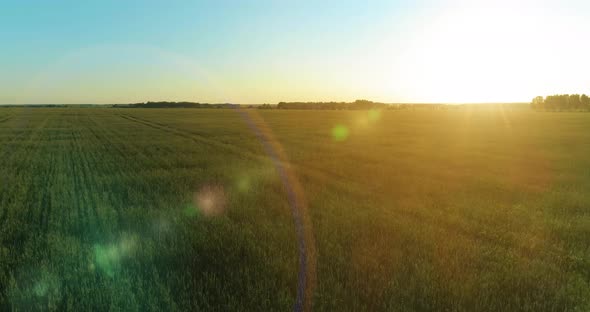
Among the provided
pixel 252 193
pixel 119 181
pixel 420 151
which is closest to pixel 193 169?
pixel 119 181

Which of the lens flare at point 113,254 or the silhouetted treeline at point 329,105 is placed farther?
the silhouetted treeline at point 329,105

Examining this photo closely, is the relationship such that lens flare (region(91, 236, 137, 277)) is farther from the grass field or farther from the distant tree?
the distant tree

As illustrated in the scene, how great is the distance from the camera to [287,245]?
6.07 m

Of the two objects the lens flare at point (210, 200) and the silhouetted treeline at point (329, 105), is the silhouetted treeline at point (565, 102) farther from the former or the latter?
the lens flare at point (210, 200)

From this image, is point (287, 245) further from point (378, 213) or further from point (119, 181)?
point (119, 181)

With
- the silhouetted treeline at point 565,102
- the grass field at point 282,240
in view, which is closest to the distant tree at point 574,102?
the silhouetted treeline at point 565,102

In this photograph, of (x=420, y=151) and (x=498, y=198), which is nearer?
(x=498, y=198)

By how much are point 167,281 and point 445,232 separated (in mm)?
5317

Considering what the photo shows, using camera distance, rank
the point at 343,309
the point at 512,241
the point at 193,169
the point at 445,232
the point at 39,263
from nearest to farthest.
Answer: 1. the point at 343,309
2. the point at 39,263
3. the point at 512,241
4. the point at 445,232
5. the point at 193,169

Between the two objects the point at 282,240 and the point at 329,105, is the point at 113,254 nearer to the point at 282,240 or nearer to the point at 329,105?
the point at 282,240

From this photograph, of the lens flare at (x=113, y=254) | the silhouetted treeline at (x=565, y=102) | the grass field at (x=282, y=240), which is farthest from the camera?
the silhouetted treeline at (x=565, y=102)

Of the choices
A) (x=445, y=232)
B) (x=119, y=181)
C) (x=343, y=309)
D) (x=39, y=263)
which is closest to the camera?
(x=343, y=309)

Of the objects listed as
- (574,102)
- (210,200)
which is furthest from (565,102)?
(210,200)

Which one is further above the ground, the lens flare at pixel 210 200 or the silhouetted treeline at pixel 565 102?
the silhouetted treeline at pixel 565 102
